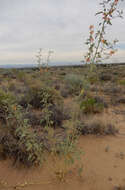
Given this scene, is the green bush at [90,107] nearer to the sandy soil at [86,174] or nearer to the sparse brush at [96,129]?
the sparse brush at [96,129]

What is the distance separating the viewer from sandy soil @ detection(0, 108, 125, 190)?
219cm

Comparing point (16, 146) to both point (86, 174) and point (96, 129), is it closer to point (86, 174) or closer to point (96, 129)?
point (86, 174)

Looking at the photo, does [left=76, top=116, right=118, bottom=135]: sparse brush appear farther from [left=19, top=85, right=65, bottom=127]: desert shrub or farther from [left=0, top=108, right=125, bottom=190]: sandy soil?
[left=19, top=85, right=65, bottom=127]: desert shrub

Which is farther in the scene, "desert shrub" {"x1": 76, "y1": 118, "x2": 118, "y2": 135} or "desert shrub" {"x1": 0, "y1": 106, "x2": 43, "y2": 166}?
"desert shrub" {"x1": 76, "y1": 118, "x2": 118, "y2": 135}

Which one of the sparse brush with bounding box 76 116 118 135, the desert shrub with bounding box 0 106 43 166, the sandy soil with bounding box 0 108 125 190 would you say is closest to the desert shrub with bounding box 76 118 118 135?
the sparse brush with bounding box 76 116 118 135

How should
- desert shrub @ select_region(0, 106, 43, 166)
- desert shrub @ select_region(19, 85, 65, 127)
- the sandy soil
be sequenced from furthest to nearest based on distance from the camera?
desert shrub @ select_region(19, 85, 65, 127)
desert shrub @ select_region(0, 106, 43, 166)
the sandy soil

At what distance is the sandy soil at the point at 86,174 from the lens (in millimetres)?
2193

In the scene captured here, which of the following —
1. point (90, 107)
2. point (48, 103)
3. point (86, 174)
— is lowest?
point (86, 174)

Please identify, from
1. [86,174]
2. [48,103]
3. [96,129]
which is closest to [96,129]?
[96,129]

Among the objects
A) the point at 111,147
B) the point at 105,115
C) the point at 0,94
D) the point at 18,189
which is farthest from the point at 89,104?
the point at 18,189

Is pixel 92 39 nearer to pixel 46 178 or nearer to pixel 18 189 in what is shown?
pixel 46 178

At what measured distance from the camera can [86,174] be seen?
2.39 m

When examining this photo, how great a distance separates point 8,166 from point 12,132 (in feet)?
2.00

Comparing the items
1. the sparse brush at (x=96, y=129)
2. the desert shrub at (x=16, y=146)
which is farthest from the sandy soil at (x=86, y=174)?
the sparse brush at (x=96, y=129)
